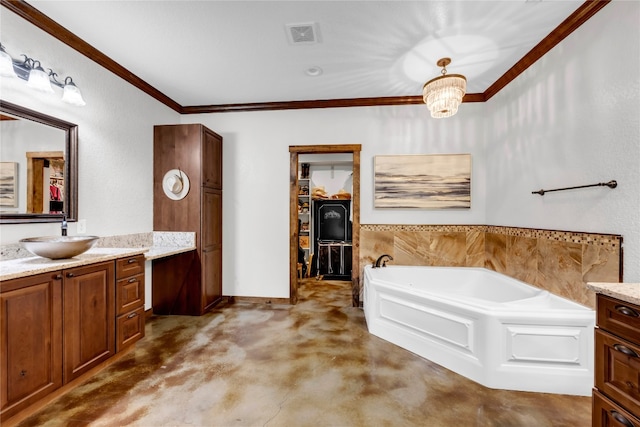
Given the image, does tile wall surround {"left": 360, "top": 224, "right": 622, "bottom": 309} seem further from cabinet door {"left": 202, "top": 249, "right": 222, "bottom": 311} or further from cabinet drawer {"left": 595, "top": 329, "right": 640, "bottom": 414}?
cabinet door {"left": 202, "top": 249, "right": 222, "bottom": 311}

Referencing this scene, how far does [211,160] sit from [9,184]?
1.80 meters

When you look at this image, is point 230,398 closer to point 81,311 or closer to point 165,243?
point 81,311

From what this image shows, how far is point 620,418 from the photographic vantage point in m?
1.16

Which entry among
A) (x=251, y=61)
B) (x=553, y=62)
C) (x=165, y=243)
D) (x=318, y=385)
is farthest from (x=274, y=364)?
(x=553, y=62)

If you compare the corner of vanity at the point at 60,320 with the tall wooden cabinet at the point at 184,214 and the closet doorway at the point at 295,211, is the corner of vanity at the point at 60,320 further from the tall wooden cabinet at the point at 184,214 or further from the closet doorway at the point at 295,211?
the closet doorway at the point at 295,211

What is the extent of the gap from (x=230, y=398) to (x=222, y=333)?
1043 millimetres

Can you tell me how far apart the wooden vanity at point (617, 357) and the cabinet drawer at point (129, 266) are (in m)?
3.02

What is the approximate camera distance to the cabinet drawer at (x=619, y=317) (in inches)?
44.1

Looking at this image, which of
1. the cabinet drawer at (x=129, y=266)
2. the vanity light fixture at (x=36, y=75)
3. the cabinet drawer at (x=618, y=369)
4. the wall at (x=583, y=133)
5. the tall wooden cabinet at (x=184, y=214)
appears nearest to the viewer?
the cabinet drawer at (x=618, y=369)

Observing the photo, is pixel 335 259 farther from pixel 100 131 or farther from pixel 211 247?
pixel 100 131

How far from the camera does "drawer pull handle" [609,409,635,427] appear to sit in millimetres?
1135

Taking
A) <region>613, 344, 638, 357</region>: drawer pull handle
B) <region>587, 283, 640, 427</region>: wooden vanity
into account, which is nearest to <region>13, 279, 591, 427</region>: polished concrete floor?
<region>587, 283, 640, 427</region>: wooden vanity

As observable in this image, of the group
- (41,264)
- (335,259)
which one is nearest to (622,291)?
(41,264)

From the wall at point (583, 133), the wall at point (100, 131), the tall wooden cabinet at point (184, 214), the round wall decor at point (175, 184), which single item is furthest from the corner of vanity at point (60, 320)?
the wall at point (583, 133)
